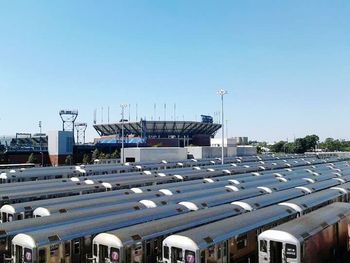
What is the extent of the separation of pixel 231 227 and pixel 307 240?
3.13 metres

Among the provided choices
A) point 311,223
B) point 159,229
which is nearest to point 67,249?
point 159,229

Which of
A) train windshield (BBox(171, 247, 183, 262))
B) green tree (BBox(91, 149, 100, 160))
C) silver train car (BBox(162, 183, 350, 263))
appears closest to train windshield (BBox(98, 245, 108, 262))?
silver train car (BBox(162, 183, 350, 263))

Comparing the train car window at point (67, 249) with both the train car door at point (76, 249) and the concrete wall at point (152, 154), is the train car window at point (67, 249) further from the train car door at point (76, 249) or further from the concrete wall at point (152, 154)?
the concrete wall at point (152, 154)

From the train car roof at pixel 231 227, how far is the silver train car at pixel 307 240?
1.35 metres

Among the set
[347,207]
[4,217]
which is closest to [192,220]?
[347,207]

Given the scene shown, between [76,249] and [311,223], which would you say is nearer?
[76,249]

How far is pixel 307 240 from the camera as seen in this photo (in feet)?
52.0

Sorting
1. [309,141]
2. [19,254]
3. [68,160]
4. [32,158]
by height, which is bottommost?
[19,254]

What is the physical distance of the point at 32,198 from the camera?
28.0 m

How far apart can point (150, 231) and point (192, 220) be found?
2690mm

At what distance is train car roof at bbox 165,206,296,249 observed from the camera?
1493 cm

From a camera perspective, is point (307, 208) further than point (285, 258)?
Yes

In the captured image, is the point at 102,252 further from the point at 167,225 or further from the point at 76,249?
the point at 167,225

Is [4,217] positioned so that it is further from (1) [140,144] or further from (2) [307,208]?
(1) [140,144]
